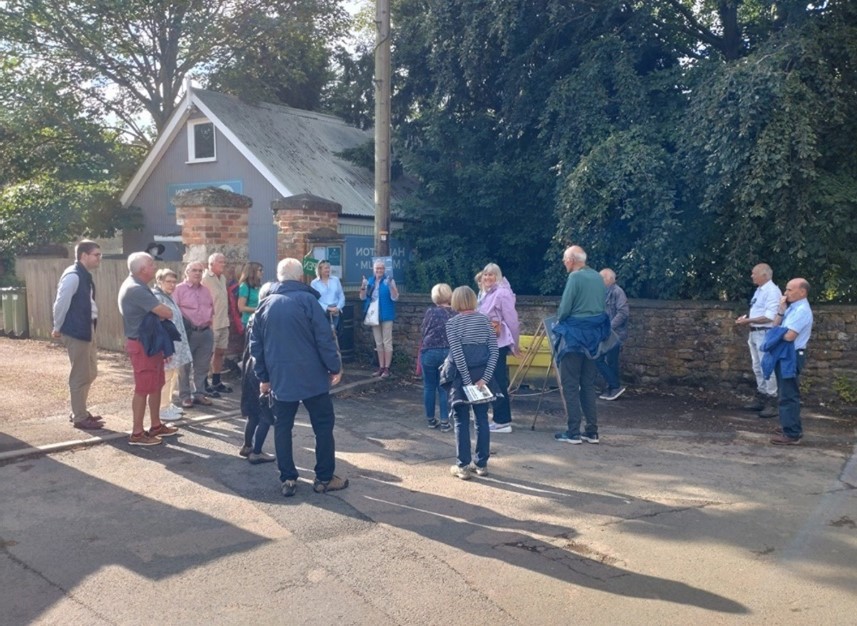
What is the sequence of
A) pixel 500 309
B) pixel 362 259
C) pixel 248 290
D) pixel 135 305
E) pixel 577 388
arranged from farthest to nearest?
1. pixel 362 259
2. pixel 248 290
3. pixel 500 309
4. pixel 577 388
5. pixel 135 305

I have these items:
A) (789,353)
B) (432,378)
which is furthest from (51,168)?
(789,353)

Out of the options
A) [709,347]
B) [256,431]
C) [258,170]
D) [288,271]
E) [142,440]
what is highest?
[258,170]

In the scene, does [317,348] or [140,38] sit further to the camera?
[140,38]

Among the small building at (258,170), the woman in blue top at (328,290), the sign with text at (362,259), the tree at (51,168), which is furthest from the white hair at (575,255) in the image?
the tree at (51,168)

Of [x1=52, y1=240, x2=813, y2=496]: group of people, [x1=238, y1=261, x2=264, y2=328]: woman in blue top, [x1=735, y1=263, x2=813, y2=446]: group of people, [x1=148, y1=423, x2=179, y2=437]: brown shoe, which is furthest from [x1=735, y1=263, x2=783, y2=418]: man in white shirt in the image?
[x1=148, y1=423, x2=179, y2=437]: brown shoe

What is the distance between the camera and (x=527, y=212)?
46.1 ft

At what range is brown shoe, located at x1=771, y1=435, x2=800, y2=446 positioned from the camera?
26.8 feet

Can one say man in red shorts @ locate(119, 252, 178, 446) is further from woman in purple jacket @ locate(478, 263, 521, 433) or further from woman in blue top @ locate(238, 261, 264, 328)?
woman in purple jacket @ locate(478, 263, 521, 433)

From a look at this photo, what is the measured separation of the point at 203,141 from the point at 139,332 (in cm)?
1262

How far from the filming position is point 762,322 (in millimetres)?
9547

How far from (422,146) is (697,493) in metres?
10.1

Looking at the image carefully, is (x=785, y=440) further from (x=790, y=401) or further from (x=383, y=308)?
(x=383, y=308)

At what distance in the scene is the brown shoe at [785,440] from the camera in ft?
26.8

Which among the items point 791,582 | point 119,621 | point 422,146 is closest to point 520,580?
point 791,582
